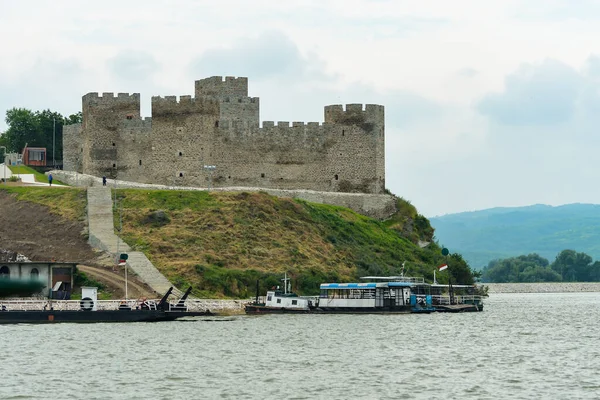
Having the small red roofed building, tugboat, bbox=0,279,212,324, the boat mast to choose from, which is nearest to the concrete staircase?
tugboat, bbox=0,279,212,324

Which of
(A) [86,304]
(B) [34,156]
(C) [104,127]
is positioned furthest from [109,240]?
(B) [34,156]

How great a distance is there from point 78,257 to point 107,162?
1969 cm

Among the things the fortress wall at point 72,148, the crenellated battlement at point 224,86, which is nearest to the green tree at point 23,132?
the fortress wall at point 72,148

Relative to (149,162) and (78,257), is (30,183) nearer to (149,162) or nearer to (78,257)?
(149,162)

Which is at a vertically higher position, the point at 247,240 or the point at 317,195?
the point at 317,195

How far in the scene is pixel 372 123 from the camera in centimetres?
10462

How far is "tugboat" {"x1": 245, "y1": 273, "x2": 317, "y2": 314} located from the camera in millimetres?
77812

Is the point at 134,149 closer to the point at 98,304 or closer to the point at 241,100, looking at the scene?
the point at 241,100

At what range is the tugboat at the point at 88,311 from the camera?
68.8 meters

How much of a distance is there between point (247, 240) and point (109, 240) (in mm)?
9585

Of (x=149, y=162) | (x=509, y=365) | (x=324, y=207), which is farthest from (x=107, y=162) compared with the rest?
(x=509, y=365)

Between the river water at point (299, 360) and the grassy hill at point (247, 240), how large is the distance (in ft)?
28.9

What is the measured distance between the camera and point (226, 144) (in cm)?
10056

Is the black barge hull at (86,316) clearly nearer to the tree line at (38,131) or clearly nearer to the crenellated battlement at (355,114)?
the crenellated battlement at (355,114)
